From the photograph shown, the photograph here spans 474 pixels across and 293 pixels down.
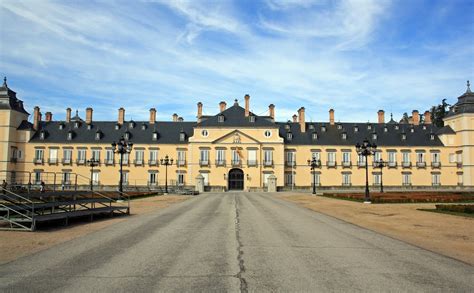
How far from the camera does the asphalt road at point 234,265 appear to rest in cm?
768

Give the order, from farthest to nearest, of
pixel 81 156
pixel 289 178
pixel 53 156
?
1. pixel 289 178
2. pixel 81 156
3. pixel 53 156

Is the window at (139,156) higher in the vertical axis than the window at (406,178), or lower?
higher

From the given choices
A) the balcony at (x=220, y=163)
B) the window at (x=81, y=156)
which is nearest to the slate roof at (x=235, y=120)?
the balcony at (x=220, y=163)

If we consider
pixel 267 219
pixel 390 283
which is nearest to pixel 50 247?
pixel 390 283

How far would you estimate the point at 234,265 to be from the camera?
9328mm

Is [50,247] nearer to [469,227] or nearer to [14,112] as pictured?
[469,227]

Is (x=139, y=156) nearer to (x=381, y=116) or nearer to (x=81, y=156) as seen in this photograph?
(x=81, y=156)

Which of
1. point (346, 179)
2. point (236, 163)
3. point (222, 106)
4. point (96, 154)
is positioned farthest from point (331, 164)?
point (96, 154)

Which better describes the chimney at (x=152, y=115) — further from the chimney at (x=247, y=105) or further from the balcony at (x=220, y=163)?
the chimney at (x=247, y=105)

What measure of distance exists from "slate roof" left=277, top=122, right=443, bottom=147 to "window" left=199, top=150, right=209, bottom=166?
47.9 feet

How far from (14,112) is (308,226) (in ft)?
217

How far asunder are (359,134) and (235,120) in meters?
23.7

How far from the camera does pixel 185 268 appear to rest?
29.6ft

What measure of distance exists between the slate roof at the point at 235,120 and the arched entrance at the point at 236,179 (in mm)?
8090
